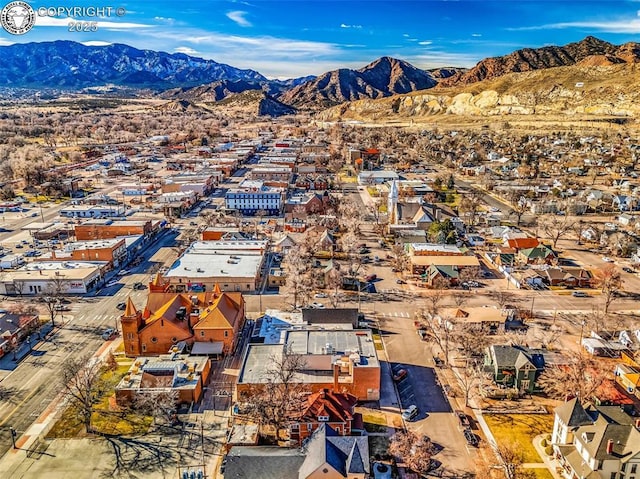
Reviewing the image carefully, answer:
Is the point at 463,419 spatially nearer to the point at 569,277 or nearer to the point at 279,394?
the point at 279,394

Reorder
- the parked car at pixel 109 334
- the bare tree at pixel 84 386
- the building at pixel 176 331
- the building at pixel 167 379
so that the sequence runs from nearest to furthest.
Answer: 1. the bare tree at pixel 84 386
2. the building at pixel 167 379
3. the building at pixel 176 331
4. the parked car at pixel 109 334

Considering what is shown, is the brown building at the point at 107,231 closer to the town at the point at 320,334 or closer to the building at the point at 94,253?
the town at the point at 320,334

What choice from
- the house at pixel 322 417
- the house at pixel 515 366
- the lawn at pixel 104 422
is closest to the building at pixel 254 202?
the lawn at pixel 104 422

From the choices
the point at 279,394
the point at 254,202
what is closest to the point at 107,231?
the point at 254,202

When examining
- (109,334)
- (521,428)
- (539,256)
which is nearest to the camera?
(521,428)

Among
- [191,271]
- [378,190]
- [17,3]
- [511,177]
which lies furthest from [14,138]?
[511,177]

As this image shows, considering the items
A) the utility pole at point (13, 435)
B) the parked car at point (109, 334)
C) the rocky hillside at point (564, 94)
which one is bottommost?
the utility pole at point (13, 435)

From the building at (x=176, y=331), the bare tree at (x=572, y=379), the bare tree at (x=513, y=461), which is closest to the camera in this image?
the bare tree at (x=513, y=461)

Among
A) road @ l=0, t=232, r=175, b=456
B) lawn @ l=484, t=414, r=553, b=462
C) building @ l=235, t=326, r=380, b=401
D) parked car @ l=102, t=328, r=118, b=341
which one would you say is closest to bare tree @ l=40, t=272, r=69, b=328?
road @ l=0, t=232, r=175, b=456

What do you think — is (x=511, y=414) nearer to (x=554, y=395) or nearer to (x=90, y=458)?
(x=554, y=395)
